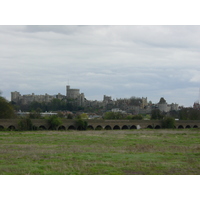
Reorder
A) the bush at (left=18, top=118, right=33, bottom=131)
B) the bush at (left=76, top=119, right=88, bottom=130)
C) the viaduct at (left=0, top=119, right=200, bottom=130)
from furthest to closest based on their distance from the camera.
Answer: the bush at (left=76, top=119, right=88, bottom=130) < the viaduct at (left=0, top=119, right=200, bottom=130) < the bush at (left=18, top=118, right=33, bottom=131)

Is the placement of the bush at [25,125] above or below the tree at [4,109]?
below

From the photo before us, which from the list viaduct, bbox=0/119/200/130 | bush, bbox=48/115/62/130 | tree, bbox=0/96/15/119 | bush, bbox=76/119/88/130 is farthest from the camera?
bush, bbox=76/119/88/130

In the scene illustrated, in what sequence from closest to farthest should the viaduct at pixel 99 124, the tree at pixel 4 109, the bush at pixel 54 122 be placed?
the viaduct at pixel 99 124 → the tree at pixel 4 109 → the bush at pixel 54 122

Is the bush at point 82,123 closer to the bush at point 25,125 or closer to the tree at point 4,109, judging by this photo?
the bush at point 25,125

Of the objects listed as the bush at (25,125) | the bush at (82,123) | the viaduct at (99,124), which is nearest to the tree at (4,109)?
the viaduct at (99,124)

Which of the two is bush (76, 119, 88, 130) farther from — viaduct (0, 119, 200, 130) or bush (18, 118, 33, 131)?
bush (18, 118, 33, 131)

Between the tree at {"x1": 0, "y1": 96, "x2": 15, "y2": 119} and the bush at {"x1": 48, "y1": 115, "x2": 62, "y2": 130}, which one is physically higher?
the tree at {"x1": 0, "y1": 96, "x2": 15, "y2": 119}

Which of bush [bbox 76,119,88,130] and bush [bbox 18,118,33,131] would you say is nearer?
bush [bbox 18,118,33,131]

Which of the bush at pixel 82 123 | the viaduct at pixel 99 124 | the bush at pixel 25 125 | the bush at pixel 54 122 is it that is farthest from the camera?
the bush at pixel 82 123

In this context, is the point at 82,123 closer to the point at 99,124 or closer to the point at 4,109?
the point at 99,124

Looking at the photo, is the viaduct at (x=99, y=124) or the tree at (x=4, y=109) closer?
the viaduct at (x=99, y=124)

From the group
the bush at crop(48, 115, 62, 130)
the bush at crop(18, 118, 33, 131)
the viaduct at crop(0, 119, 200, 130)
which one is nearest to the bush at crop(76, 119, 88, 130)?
the viaduct at crop(0, 119, 200, 130)

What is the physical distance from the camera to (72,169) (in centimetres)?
1641

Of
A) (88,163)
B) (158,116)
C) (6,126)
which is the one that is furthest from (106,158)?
(158,116)
